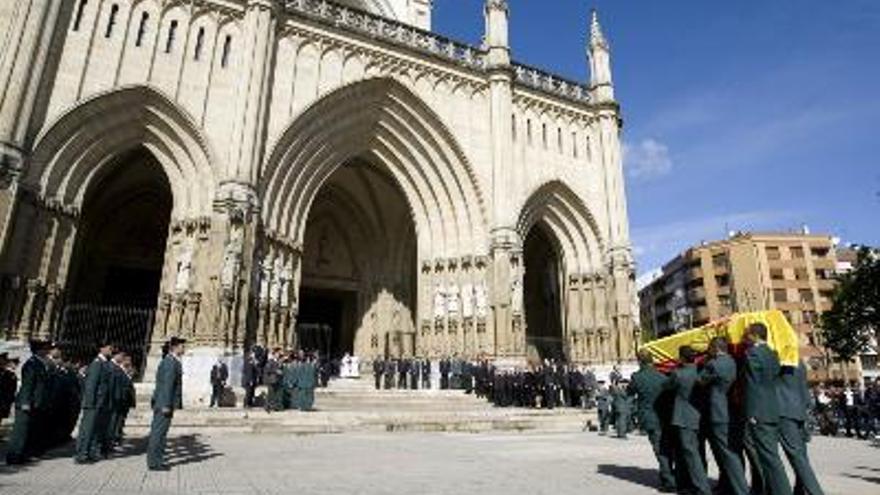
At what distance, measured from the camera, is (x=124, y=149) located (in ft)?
56.8

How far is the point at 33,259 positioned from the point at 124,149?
3917 mm

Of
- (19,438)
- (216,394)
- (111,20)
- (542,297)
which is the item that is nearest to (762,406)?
(19,438)

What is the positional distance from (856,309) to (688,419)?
23.8 m

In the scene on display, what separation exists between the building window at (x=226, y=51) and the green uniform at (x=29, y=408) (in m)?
13.7

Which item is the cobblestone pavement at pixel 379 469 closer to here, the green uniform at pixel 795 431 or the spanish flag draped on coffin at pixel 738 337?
the green uniform at pixel 795 431

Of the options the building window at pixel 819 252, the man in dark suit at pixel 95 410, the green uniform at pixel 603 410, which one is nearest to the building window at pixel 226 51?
the man in dark suit at pixel 95 410

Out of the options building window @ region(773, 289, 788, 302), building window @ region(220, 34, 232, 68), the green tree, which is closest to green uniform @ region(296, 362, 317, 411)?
building window @ region(220, 34, 232, 68)

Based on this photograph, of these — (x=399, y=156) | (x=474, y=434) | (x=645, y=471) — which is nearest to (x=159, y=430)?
(x=645, y=471)

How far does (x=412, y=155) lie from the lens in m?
22.6

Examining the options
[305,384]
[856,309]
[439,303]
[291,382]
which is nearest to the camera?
[291,382]

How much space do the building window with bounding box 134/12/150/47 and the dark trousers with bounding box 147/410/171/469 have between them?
584 inches

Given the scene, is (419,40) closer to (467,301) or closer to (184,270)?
(467,301)

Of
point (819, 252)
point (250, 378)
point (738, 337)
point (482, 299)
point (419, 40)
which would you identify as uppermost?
point (819, 252)

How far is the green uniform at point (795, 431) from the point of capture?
4620 millimetres
